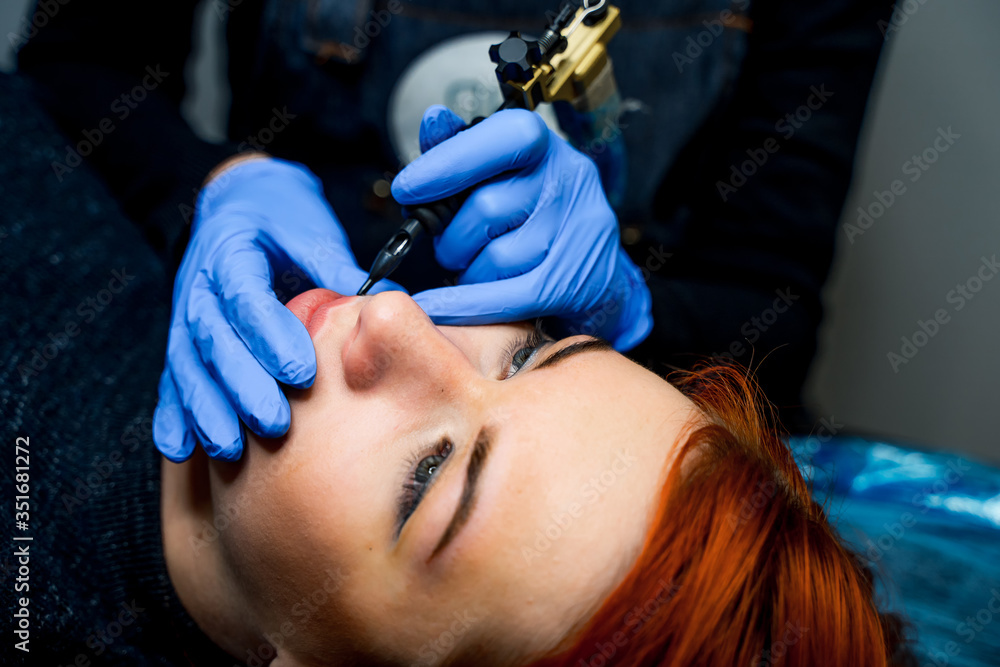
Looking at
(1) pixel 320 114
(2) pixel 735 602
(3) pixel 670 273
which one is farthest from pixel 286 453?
(3) pixel 670 273

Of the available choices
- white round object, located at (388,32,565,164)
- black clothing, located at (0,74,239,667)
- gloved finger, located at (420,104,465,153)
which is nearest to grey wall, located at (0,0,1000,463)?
black clothing, located at (0,74,239,667)

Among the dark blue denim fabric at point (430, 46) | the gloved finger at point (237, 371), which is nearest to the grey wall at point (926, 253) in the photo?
the dark blue denim fabric at point (430, 46)

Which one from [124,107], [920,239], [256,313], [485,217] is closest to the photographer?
[256,313]

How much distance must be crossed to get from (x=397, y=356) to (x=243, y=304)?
0.77 ft

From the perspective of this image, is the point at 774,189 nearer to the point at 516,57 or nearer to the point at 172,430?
the point at 516,57

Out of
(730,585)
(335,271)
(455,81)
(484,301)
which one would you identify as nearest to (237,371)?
(335,271)

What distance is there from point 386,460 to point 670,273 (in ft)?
3.12

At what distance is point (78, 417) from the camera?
984 mm

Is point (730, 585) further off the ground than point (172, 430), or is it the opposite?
point (172, 430)

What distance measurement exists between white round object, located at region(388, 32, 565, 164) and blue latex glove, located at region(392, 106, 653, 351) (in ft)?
1.04

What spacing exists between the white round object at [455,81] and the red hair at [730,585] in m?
0.75

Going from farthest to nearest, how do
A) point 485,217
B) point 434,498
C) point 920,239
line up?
point 920,239 → point 485,217 → point 434,498

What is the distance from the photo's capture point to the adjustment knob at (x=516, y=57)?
2.72 ft

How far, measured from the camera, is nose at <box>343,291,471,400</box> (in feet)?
2.33
